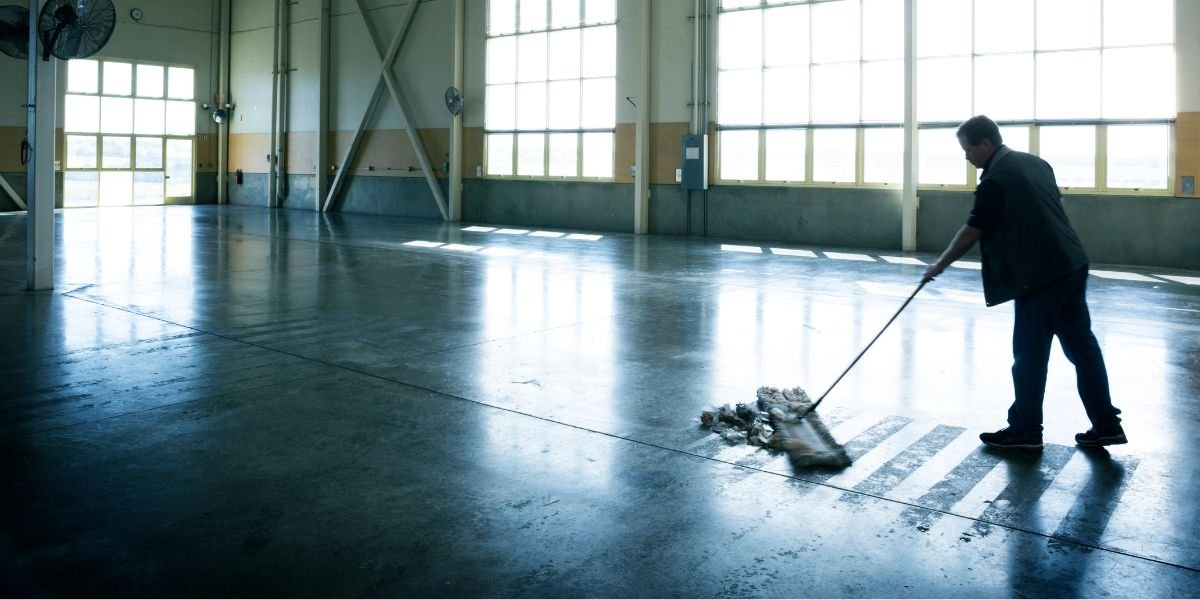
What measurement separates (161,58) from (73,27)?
21924mm

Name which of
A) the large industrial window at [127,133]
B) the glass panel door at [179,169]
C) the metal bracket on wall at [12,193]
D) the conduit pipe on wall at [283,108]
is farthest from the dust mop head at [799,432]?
the glass panel door at [179,169]

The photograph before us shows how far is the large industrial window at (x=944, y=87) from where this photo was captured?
15.0 meters

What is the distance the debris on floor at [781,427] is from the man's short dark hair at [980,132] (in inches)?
66.6

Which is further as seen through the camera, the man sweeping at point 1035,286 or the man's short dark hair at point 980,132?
the man's short dark hair at point 980,132

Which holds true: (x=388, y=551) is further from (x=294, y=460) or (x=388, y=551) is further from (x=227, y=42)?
(x=227, y=42)

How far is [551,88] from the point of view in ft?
72.6

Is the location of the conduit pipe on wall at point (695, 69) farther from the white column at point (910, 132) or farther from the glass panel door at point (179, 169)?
the glass panel door at point (179, 169)

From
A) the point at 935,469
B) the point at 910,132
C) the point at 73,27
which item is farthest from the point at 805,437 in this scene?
the point at 910,132

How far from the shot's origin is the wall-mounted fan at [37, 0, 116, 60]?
30.8 ft

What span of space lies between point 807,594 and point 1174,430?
3202mm

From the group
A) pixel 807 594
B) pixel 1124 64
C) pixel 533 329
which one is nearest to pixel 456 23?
pixel 1124 64

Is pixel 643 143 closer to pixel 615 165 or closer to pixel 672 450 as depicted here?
pixel 615 165

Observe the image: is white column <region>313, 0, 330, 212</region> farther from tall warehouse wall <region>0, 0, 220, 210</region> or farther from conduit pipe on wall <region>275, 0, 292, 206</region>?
tall warehouse wall <region>0, 0, 220, 210</region>

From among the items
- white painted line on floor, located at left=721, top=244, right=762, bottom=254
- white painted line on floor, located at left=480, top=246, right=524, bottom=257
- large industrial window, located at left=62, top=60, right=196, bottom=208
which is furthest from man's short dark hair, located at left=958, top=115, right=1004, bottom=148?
large industrial window, located at left=62, top=60, right=196, bottom=208
